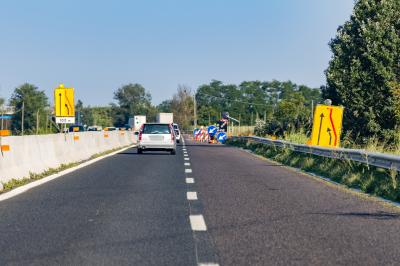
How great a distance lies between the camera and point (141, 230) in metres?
7.59

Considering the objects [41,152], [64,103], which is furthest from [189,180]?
[64,103]

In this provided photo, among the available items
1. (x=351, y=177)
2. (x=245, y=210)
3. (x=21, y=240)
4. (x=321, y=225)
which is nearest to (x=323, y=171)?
(x=351, y=177)

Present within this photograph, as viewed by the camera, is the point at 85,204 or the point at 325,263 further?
the point at 85,204

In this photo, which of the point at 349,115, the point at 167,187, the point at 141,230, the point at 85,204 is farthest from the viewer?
the point at 349,115

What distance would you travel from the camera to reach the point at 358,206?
399 inches

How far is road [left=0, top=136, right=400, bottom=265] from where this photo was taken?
6.17m

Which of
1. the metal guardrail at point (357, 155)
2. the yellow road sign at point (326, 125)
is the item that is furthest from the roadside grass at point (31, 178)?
the yellow road sign at point (326, 125)

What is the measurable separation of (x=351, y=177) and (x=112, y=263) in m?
9.28

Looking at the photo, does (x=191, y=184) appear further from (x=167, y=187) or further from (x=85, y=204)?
(x=85, y=204)

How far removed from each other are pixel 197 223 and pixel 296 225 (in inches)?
47.2

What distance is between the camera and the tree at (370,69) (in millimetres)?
35438

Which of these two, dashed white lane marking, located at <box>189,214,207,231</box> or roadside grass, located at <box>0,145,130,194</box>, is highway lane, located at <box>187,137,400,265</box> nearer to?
dashed white lane marking, located at <box>189,214,207,231</box>

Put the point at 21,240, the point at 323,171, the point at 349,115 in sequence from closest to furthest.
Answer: the point at 21,240 < the point at 323,171 < the point at 349,115

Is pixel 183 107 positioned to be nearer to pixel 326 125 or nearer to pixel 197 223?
pixel 326 125
